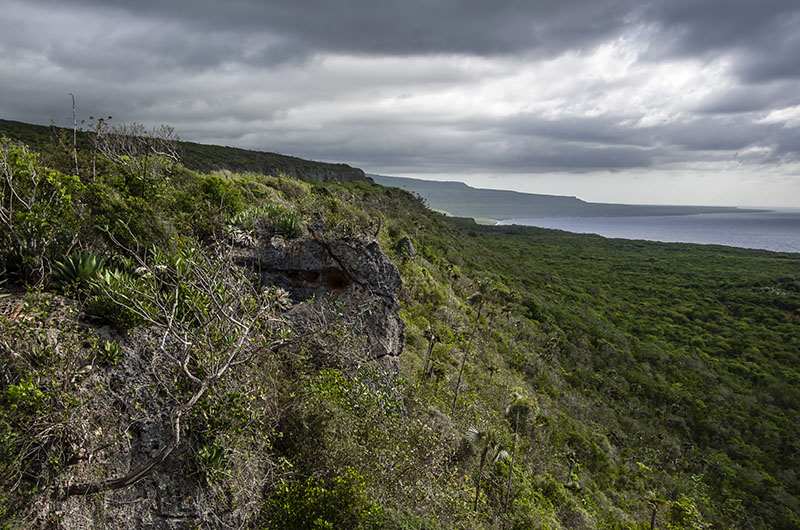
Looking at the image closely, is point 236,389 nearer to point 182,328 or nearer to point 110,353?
point 182,328

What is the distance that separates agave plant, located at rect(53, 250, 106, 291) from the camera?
6.21m

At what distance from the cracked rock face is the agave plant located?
364 centimetres

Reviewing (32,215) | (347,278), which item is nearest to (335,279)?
(347,278)

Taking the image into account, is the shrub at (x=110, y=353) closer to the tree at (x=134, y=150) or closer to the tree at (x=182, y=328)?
the tree at (x=182, y=328)

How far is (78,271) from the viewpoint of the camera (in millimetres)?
6273

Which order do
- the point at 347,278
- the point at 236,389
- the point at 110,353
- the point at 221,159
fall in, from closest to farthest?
the point at 110,353, the point at 236,389, the point at 347,278, the point at 221,159

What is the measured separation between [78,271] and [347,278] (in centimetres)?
599

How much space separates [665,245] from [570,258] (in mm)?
58451

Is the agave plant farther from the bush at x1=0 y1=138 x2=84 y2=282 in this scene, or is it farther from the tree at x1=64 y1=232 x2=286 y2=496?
the tree at x1=64 y1=232 x2=286 y2=496

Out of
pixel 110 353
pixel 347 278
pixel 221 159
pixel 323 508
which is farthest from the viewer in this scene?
pixel 221 159

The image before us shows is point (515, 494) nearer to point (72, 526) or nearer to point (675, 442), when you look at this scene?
point (72, 526)

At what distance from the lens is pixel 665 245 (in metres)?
127

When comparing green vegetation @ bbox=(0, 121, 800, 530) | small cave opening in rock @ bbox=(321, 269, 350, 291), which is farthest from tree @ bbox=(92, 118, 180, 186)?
small cave opening in rock @ bbox=(321, 269, 350, 291)

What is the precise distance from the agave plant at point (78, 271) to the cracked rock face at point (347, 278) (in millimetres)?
3638
